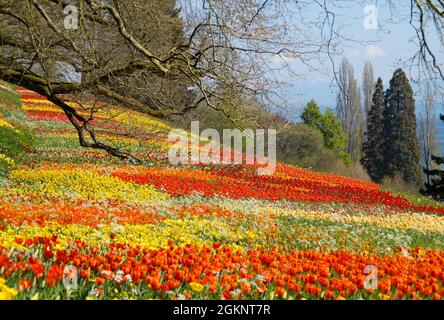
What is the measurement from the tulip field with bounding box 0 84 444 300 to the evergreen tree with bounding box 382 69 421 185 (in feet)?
113

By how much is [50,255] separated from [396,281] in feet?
9.61

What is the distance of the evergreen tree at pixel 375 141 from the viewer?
53438 mm

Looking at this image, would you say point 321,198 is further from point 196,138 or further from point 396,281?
point 196,138

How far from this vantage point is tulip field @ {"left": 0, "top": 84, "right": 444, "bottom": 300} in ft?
14.1

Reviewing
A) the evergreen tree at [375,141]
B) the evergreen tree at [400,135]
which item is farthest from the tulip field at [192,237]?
the evergreen tree at [375,141]

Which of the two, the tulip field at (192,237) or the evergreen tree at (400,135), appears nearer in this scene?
the tulip field at (192,237)

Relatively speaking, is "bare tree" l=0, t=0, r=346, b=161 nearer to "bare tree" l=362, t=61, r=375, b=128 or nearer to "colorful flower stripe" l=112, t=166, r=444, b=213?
"colorful flower stripe" l=112, t=166, r=444, b=213

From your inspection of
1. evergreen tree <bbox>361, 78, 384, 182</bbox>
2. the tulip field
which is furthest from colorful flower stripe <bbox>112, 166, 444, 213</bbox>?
evergreen tree <bbox>361, 78, 384, 182</bbox>

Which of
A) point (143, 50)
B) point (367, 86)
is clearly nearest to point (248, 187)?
point (143, 50)

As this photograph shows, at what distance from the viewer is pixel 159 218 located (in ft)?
28.8

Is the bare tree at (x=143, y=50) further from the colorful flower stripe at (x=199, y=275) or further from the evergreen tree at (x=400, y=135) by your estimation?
the evergreen tree at (x=400, y=135)

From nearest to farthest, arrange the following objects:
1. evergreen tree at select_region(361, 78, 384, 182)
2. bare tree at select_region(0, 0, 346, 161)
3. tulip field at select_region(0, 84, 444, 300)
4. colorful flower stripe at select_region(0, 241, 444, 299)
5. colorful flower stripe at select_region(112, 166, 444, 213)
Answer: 1. colorful flower stripe at select_region(0, 241, 444, 299)
2. tulip field at select_region(0, 84, 444, 300)
3. bare tree at select_region(0, 0, 346, 161)
4. colorful flower stripe at select_region(112, 166, 444, 213)
5. evergreen tree at select_region(361, 78, 384, 182)

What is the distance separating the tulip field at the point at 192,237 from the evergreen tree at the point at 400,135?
34.5 metres
